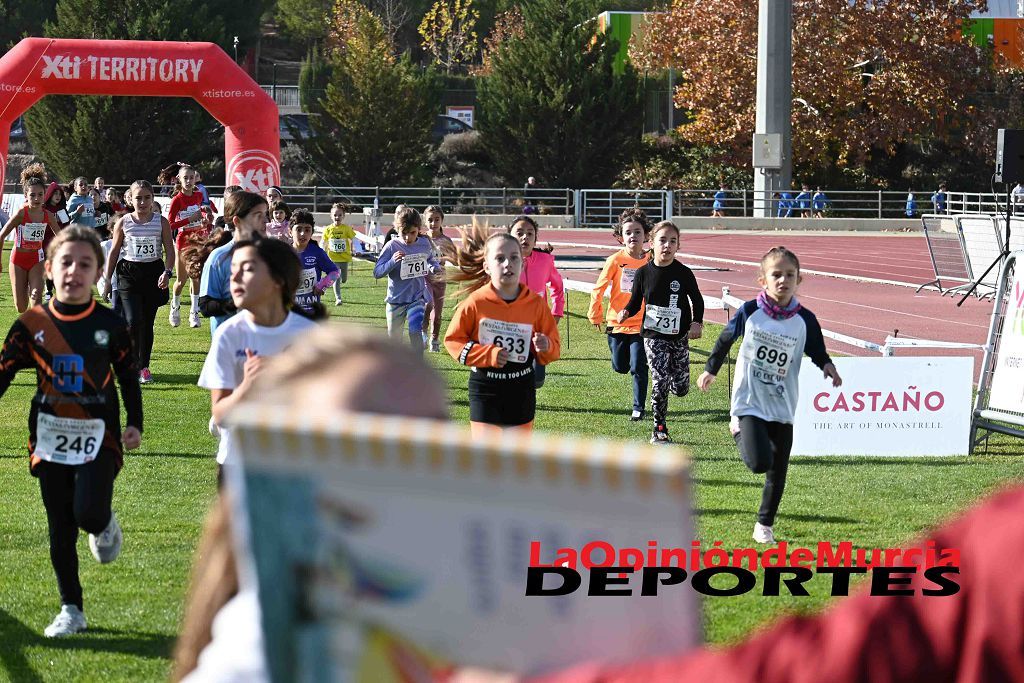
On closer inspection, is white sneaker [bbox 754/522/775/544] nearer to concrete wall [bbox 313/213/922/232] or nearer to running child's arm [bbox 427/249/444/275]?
running child's arm [bbox 427/249/444/275]

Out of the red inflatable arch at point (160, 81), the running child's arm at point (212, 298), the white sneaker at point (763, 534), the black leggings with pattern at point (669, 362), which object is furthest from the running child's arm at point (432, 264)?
the red inflatable arch at point (160, 81)

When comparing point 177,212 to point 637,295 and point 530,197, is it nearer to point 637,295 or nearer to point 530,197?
point 637,295

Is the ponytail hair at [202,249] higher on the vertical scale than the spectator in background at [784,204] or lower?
higher

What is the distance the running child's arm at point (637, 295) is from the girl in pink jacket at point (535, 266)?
149 centimetres

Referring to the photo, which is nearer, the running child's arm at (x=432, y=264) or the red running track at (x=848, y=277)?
the running child's arm at (x=432, y=264)

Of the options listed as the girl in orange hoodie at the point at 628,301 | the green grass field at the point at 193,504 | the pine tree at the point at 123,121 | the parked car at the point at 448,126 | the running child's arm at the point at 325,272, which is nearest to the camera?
the green grass field at the point at 193,504

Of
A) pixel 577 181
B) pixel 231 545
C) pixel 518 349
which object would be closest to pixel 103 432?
pixel 518 349

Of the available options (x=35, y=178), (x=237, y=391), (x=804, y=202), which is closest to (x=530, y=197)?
(x=804, y=202)

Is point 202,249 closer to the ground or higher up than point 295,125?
closer to the ground

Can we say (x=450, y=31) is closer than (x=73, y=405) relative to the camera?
No

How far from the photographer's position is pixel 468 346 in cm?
864

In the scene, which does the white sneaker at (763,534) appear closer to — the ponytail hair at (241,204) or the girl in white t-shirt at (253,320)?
the girl in white t-shirt at (253,320)

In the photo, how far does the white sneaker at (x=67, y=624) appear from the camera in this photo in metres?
6.32

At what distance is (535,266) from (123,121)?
39.5 metres
